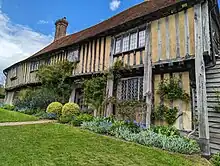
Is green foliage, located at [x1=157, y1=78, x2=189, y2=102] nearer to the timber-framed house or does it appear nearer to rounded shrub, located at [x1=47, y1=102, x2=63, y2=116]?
the timber-framed house

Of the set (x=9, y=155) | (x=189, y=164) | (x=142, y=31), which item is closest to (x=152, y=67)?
(x=142, y=31)

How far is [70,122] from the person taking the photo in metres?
8.05

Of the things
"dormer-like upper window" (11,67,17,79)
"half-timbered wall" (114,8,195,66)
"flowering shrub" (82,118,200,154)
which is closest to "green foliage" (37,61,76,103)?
"flowering shrub" (82,118,200,154)

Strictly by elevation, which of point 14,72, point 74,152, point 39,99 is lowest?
point 74,152

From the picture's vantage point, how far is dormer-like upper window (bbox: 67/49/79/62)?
10.6 metres

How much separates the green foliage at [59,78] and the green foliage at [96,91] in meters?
2.12

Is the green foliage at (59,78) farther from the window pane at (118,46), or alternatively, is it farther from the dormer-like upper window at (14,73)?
the dormer-like upper window at (14,73)

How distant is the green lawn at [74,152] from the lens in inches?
140

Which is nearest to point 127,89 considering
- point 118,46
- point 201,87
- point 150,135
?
point 118,46

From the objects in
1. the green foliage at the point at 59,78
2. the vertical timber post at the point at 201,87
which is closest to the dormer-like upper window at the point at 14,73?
the green foliage at the point at 59,78

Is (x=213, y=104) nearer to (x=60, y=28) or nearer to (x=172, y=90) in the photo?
(x=172, y=90)

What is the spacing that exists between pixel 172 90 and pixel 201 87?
1170mm

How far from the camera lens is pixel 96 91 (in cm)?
869

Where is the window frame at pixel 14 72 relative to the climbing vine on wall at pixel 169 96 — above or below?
above
